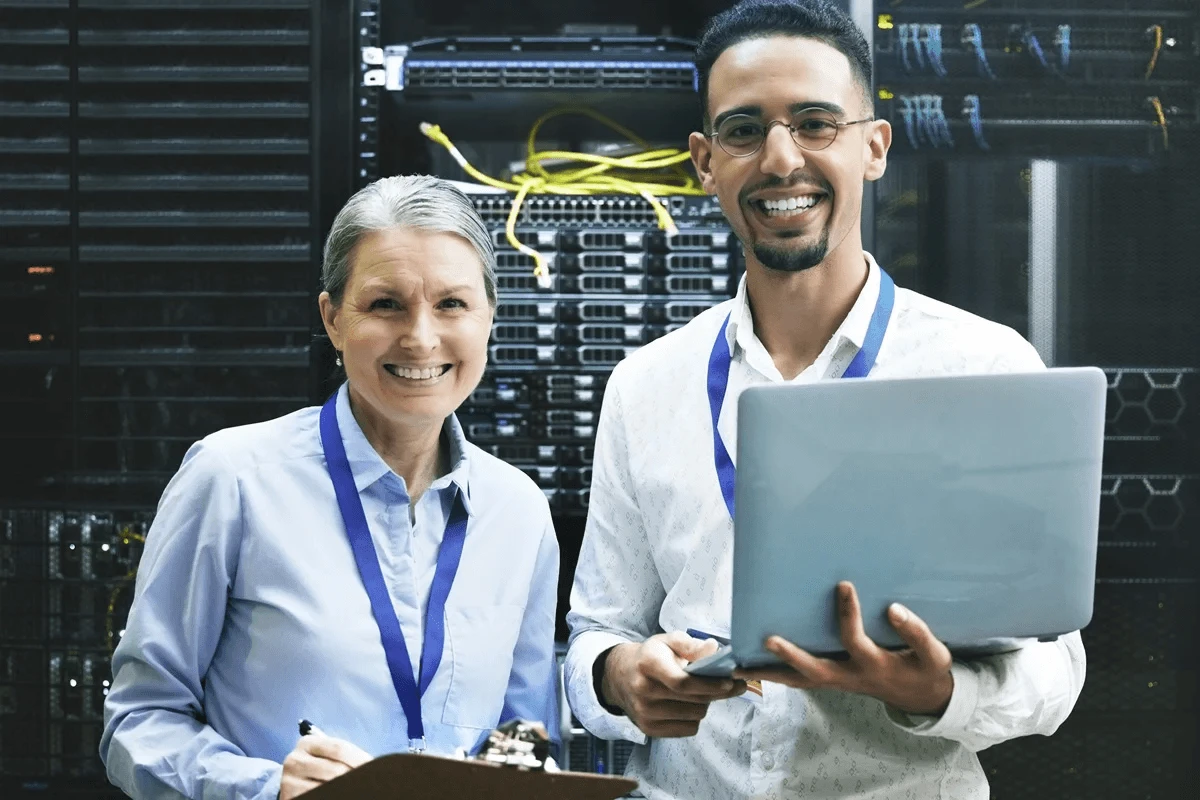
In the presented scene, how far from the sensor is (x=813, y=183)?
1372 millimetres

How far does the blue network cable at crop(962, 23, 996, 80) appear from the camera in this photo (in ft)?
7.09

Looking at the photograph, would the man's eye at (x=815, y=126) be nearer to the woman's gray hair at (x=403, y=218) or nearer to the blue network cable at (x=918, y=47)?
the woman's gray hair at (x=403, y=218)

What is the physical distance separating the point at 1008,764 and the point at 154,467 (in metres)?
1.69

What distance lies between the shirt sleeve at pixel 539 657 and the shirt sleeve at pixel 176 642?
338mm

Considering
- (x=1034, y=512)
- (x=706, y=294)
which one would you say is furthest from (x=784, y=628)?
(x=706, y=294)

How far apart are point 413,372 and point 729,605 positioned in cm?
46

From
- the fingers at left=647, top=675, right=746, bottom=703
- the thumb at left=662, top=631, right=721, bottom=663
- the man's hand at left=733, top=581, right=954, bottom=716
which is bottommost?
the fingers at left=647, top=675, right=746, bottom=703

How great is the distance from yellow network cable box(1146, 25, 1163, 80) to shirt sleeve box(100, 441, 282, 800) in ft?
5.78

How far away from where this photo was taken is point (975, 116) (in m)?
2.18

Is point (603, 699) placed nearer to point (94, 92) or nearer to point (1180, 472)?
point (1180, 472)

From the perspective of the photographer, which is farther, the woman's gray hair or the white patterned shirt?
the woman's gray hair

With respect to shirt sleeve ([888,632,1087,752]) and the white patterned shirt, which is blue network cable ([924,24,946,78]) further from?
shirt sleeve ([888,632,1087,752])

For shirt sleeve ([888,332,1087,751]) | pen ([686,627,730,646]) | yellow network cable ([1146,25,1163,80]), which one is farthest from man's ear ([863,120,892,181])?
yellow network cable ([1146,25,1163,80])

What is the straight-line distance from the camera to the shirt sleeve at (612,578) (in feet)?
4.82
